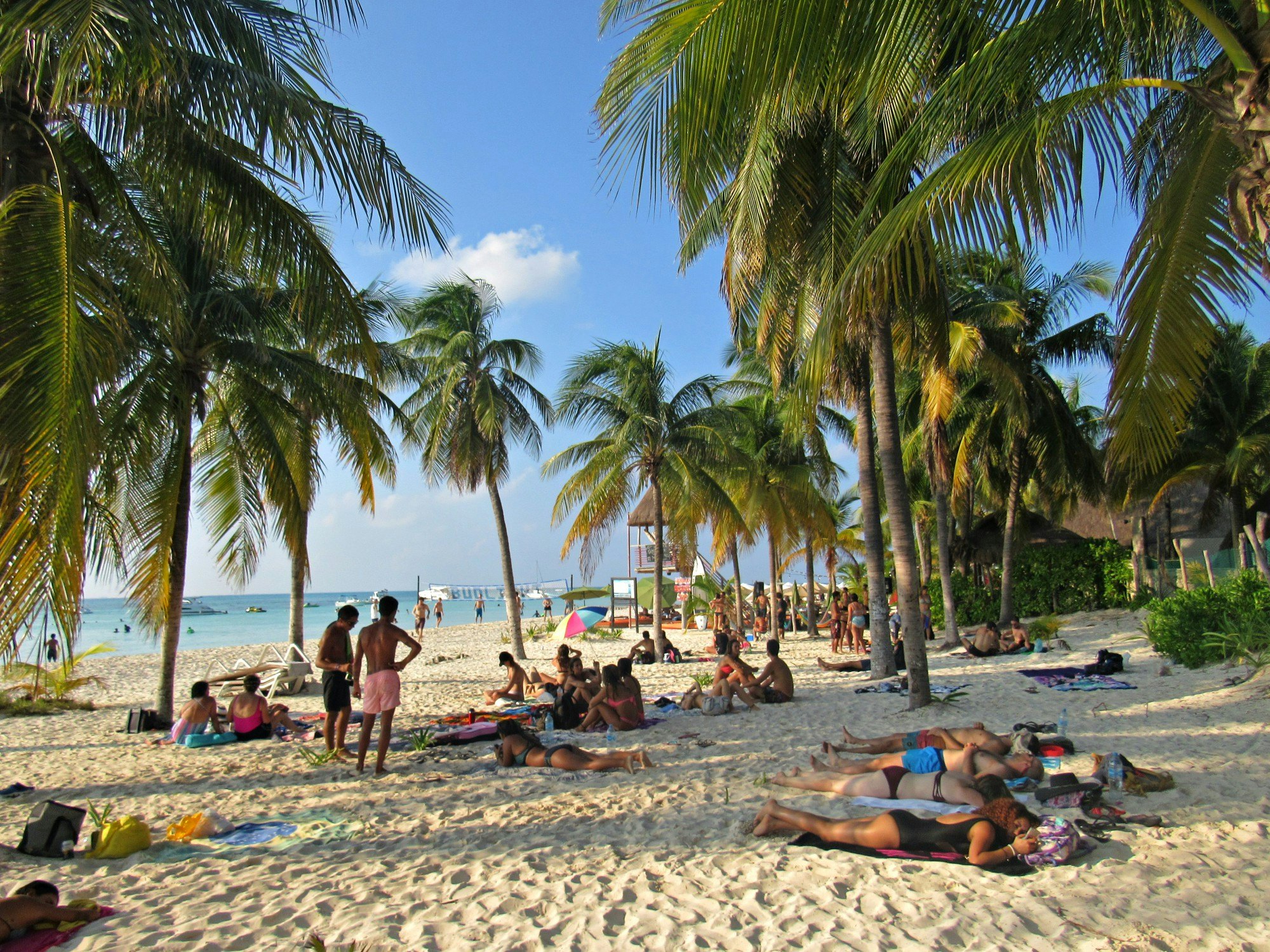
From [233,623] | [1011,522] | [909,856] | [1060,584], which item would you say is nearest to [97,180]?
[909,856]

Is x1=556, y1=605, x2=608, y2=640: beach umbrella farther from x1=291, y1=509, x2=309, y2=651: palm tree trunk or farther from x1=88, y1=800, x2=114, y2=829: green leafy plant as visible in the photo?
x1=88, y1=800, x2=114, y2=829: green leafy plant

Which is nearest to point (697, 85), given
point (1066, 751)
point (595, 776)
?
point (595, 776)

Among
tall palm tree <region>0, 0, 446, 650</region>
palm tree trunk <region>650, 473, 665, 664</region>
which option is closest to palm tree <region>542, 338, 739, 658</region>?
palm tree trunk <region>650, 473, 665, 664</region>

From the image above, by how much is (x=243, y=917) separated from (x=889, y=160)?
575cm

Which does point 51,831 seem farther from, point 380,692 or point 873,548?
point 873,548

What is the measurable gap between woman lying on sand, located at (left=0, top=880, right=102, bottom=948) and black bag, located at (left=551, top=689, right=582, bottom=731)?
5.66 m

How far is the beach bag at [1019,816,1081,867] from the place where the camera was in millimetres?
4195

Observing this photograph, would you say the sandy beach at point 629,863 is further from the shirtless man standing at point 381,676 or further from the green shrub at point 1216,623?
the green shrub at point 1216,623

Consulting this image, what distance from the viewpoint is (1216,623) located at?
418 inches

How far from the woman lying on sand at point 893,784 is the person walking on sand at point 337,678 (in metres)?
4.25

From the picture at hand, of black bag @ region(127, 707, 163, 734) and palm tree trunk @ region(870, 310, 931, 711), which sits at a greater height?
palm tree trunk @ region(870, 310, 931, 711)

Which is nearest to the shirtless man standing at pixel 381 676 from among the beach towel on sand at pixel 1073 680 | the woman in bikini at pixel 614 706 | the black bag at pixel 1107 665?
the woman in bikini at pixel 614 706

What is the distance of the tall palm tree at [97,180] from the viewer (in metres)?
3.94

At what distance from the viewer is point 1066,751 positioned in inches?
256
